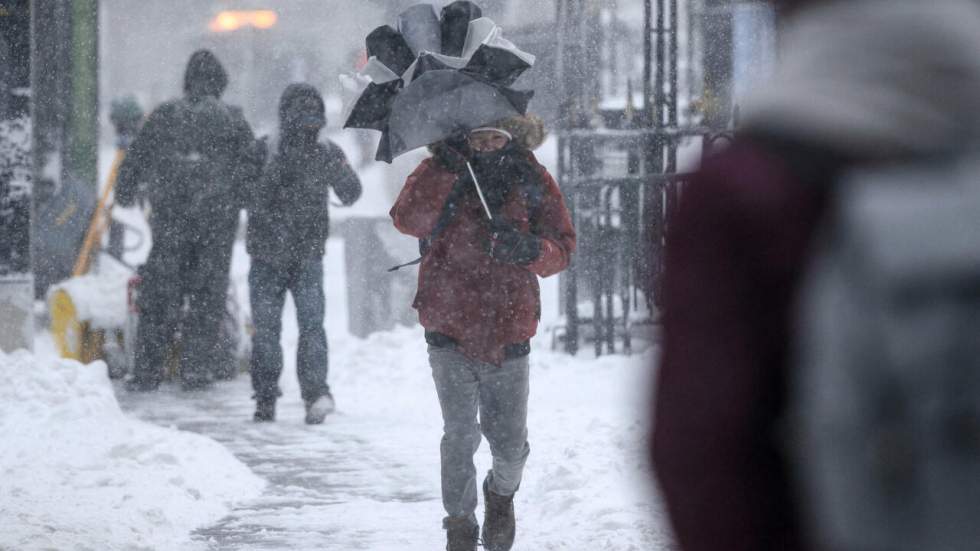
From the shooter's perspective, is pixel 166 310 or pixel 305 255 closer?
pixel 305 255

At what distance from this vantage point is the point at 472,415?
4.99 metres

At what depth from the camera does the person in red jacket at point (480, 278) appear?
194 inches

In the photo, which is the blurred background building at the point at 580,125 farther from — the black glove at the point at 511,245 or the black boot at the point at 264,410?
the black boot at the point at 264,410

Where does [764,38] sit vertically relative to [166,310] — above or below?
above

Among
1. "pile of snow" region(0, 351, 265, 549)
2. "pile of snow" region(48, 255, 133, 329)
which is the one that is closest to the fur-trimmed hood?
"pile of snow" region(0, 351, 265, 549)

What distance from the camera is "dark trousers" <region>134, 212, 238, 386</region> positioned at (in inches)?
402

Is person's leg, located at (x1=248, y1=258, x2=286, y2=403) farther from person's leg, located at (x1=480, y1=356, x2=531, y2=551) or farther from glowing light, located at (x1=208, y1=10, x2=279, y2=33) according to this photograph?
glowing light, located at (x1=208, y1=10, x2=279, y2=33)

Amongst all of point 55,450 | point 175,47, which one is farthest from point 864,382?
point 175,47

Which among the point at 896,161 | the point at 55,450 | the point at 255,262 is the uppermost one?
the point at 896,161

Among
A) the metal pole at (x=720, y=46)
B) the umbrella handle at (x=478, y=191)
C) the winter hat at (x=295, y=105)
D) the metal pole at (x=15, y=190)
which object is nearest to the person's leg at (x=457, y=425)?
the umbrella handle at (x=478, y=191)

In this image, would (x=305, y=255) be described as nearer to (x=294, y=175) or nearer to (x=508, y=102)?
(x=294, y=175)

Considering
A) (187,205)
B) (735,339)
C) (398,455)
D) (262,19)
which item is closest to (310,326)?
(398,455)

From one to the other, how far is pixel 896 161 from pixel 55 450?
6.70 m

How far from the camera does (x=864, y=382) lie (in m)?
1.28
